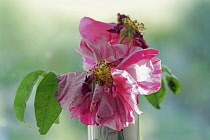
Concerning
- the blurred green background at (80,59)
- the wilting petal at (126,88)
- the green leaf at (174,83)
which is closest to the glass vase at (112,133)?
the wilting petal at (126,88)

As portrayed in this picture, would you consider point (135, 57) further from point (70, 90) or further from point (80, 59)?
point (80, 59)

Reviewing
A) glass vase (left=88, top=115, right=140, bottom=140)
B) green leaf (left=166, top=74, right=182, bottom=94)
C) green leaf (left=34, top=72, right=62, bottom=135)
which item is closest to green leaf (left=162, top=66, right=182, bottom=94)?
green leaf (left=166, top=74, right=182, bottom=94)

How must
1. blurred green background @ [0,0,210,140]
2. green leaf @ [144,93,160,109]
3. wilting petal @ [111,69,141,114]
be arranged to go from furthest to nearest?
blurred green background @ [0,0,210,140]
green leaf @ [144,93,160,109]
wilting petal @ [111,69,141,114]

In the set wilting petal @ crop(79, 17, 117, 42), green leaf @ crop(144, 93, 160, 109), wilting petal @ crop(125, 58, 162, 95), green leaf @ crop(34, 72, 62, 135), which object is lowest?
green leaf @ crop(144, 93, 160, 109)

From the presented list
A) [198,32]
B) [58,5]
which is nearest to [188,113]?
[198,32]

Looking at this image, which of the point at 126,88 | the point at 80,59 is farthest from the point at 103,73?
the point at 80,59

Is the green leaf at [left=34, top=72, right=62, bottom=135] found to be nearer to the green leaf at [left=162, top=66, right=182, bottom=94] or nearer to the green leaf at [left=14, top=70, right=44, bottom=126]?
the green leaf at [left=14, top=70, right=44, bottom=126]

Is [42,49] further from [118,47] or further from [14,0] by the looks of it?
[118,47]
